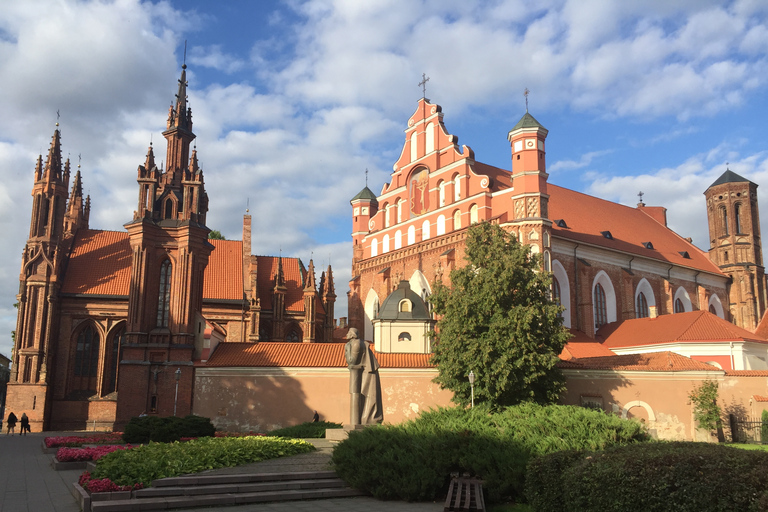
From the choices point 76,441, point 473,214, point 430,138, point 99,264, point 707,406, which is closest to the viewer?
point 76,441

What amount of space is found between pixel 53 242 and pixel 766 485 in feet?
134

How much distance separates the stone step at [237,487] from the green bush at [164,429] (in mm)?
9148

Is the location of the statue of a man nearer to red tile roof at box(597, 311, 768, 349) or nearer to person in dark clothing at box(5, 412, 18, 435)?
red tile roof at box(597, 311, 768, 349)

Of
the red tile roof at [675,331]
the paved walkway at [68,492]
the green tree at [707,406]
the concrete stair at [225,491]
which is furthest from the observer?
the red tile roof at [675,331]

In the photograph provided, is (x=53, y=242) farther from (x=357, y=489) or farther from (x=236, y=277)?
(x=357, y=489)

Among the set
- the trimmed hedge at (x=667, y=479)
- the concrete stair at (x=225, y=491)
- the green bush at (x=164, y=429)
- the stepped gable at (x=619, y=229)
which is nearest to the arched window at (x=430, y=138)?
the stepped gable at (x=619, y=229)

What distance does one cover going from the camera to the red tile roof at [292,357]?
30422 millimetres

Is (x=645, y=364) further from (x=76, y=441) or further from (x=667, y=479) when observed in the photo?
(x=76, y=441)

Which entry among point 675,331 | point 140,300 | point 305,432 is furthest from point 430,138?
point 305,432

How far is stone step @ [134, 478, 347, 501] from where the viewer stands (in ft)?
41.5

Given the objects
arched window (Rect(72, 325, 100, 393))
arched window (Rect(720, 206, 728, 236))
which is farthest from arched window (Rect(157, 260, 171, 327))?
arched window (Rect(720, 206, 728, 236))

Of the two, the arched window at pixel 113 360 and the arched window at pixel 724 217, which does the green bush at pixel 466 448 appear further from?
the arched window at pixel 724 217

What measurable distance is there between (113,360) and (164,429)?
2072 cm

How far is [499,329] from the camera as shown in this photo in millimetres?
25422
